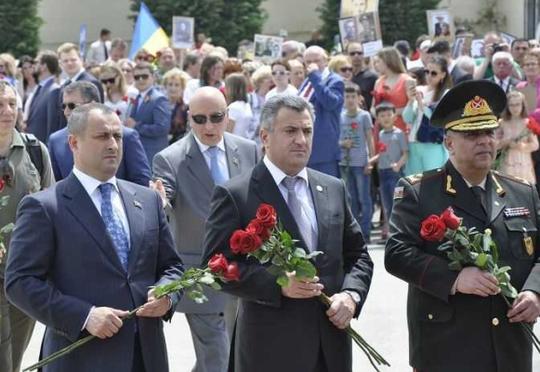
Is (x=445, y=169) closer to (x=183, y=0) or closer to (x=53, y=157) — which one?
(x=53, y=157)

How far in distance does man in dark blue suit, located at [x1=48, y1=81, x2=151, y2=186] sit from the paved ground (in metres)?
1.80

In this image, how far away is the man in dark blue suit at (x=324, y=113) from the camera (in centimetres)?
1259

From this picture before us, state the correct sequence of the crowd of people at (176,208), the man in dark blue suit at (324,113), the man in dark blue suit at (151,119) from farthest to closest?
the man in dark blue suit at (151,119) → the man in dark blue suit at (324,113) → the crowd of people at (176,208)

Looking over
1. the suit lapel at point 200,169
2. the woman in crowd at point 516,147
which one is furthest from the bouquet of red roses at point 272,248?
the woman in crowd at point 516,147

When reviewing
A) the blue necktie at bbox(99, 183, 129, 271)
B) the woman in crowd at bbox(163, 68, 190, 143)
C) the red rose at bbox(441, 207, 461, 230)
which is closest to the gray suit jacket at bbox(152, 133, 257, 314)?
the blue necktie at bbox(99, 183, 129, 271)

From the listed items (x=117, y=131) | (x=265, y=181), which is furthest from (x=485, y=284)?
(x=117, y=131)

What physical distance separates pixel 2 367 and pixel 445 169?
293 centimetres

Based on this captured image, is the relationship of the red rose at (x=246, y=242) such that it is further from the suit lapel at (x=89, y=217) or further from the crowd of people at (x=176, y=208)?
the suit lapel at (x=89, y=217)

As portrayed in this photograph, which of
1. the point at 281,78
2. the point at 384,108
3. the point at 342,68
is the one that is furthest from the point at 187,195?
the point at 342,68

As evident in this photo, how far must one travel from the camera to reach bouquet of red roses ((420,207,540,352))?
5.14 metres

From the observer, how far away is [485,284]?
516 cm

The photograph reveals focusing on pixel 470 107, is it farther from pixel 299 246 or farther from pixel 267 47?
pixel 267 47

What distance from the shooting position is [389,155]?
13555 millimetres

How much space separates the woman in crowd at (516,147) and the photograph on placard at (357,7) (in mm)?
7537
